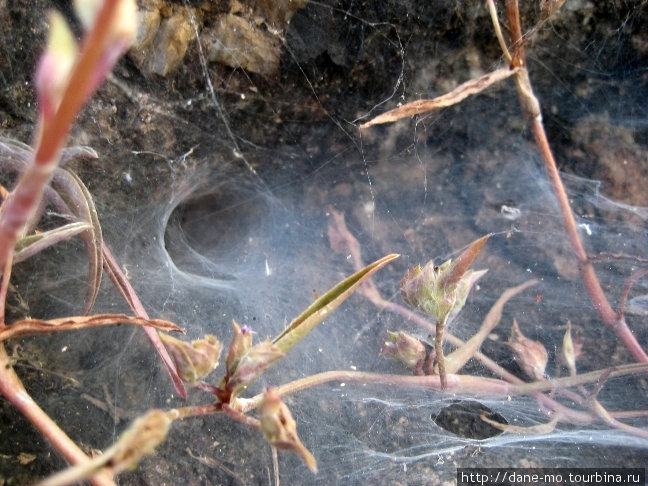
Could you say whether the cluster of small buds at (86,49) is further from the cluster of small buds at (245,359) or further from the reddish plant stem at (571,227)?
the reddish plant stem at (571,227)

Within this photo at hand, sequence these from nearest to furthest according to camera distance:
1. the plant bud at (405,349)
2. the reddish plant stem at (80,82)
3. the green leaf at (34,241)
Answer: the reddish plant stem at (80,82)
the green leaf at (34,241)
the plant bud at (405,349)

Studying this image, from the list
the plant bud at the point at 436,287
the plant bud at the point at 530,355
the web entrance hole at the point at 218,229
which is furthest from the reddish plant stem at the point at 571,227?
the web entrance hole at the point at 218,229

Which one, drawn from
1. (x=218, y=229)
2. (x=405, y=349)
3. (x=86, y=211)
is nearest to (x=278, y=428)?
(x=405, y=349)

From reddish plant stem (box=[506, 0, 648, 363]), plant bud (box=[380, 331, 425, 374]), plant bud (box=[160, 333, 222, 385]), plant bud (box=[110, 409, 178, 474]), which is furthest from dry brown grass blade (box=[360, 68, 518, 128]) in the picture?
plant bud (box=[110, 409, 178, 474])

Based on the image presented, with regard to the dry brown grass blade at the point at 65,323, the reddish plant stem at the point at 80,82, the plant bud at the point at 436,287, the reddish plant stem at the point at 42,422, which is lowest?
the reddish plant stem at the point at 42,422

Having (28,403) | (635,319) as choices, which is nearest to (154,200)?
(28,403)
